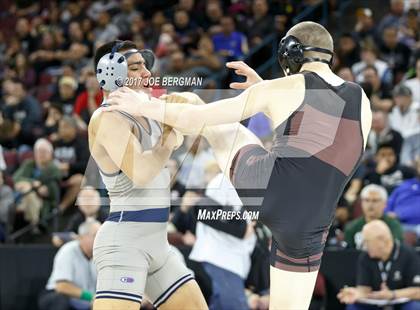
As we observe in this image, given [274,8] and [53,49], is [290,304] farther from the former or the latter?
[53,49]

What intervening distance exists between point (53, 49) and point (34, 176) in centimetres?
547

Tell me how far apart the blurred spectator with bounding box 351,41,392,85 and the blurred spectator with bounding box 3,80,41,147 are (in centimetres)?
436

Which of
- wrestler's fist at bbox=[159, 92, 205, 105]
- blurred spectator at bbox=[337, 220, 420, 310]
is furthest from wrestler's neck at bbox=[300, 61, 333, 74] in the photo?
blurred spectator at bbox=[337, 220, 420, 310]

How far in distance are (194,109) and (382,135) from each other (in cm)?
578

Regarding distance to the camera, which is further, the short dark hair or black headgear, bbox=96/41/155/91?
the short dark hair

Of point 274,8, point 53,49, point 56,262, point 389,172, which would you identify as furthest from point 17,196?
point 53,49

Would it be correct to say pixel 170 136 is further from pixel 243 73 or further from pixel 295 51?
pixel 295 51

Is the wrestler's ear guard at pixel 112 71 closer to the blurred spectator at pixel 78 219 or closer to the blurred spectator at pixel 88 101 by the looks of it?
the blurred spectator at pixel 78 219

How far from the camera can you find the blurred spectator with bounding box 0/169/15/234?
1131 cm

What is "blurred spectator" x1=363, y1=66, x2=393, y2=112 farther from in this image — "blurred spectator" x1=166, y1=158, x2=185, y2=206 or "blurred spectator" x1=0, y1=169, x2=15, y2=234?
"blurred spectator" x1=0, y1=169, x2=15, y2=234

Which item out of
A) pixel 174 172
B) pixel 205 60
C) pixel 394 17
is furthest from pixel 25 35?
pixel 174 172

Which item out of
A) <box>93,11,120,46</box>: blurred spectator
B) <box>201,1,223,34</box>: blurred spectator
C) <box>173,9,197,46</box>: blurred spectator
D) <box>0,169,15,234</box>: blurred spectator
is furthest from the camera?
<box>93,11,120,46</box>: blurred spectator

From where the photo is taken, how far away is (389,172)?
10.7 m

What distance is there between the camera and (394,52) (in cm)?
1338
